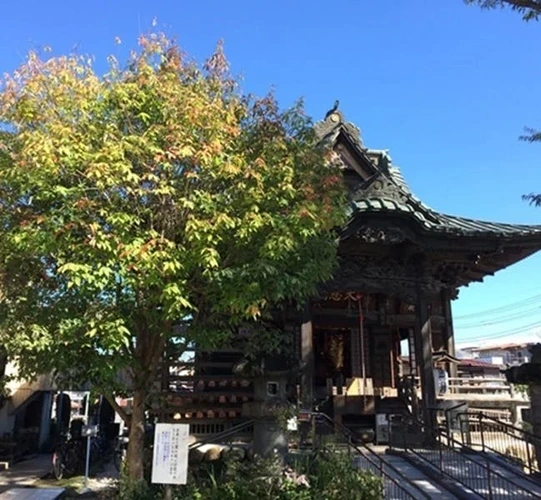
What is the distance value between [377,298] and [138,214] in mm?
11039

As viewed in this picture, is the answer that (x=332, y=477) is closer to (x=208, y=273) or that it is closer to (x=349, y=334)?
(x=208, y=273)

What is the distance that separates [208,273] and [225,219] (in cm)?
79

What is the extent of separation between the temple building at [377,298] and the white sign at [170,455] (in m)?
3.45

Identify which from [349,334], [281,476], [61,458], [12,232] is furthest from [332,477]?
[349,334]

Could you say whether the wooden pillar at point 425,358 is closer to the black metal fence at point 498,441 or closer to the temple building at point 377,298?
the temple building at point 377,298

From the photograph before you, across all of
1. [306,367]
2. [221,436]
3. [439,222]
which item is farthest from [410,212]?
[221,436]

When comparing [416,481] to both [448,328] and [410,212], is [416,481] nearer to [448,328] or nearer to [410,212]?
[410,212]

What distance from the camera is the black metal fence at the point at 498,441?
9727 millimetres

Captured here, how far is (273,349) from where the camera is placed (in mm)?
9047

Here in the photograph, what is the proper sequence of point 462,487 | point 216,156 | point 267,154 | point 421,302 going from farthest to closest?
point 421,302 → point 462,487 → point 267,154 → point 216,156

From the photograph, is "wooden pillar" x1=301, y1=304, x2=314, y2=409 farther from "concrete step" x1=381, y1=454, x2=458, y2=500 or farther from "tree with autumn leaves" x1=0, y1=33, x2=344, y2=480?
"tree with autumn leaves" x1=0, y1=33, x2=344, y2=480

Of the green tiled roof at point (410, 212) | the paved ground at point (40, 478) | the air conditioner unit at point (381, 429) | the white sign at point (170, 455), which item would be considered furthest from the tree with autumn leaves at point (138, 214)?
the air conditioner unit at point (381, 429)

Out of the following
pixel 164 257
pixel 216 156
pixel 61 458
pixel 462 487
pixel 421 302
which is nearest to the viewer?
pixel 164 257

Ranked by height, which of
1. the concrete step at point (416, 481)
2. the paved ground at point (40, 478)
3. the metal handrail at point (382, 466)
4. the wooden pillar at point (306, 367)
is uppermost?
the wooden pillar at point (306, 367)
